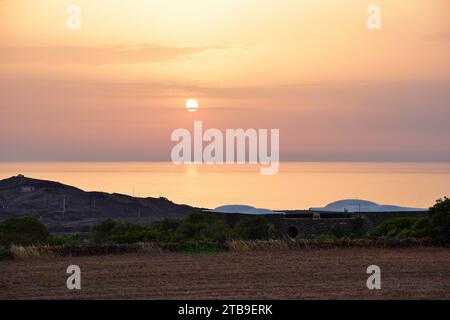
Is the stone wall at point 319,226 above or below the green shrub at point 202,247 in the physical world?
above

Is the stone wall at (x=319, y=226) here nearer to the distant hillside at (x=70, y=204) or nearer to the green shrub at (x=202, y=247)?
the green shrub at (x=202, y=247)

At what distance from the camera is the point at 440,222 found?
36.2m

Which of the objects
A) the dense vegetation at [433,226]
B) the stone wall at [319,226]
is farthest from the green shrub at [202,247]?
the stone wall at [319,226]

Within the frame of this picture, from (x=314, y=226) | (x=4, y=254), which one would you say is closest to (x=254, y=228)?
(x=314, y=226)

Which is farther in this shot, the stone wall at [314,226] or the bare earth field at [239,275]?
the stone wall at [314,226]

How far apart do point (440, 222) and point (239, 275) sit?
40.5 feet

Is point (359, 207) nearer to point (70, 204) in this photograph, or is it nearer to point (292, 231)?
point (292, 231)

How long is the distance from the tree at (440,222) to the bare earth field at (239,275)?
2.20 meters

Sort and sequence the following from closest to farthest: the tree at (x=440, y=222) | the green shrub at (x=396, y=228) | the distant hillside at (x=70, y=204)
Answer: the tree at (x=440, y=222) < the green shrub at (x=396, y=228) < the distant hillside at (x=70, y=204)

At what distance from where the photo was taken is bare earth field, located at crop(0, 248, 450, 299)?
77.4ft

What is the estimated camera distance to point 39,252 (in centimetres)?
3122

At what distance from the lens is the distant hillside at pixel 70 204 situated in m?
96.5
